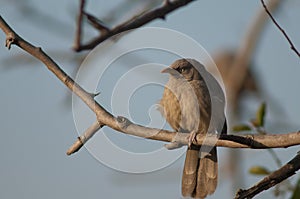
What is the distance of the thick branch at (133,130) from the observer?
94.0 inches

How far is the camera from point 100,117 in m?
2.55

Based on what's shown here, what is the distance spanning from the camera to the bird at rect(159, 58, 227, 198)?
3883 mm

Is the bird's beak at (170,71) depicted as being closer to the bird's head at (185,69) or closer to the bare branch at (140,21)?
the bird's head at (185,69)

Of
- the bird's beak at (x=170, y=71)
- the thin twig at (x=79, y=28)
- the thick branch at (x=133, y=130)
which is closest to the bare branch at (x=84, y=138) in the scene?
the thick branch at (x=133, y=130)

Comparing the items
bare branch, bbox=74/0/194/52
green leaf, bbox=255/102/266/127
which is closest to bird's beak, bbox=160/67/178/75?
green leaf, bbox=255/102/266/127

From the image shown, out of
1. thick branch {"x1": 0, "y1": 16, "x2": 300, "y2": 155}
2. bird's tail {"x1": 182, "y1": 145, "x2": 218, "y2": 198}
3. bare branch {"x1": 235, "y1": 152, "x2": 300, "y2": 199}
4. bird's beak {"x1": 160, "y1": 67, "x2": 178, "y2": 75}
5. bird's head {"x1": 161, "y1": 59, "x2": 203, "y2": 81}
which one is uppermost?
thick branch {"x1": 0, "y1": 16, "x2": 300, "y2": 155}

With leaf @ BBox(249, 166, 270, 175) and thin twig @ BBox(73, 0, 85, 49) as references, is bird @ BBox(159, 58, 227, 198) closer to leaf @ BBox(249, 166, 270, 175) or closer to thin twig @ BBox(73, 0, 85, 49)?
leaf @ BBox(249, 166, 270, 175)

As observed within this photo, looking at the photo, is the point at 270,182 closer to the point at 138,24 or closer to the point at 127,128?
the point at 127,128

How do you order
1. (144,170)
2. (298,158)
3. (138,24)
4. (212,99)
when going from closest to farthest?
(298,158) → (138,24) → (144,170) → (212,99)

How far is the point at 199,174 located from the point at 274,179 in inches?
53.3

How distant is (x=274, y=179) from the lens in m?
2.53

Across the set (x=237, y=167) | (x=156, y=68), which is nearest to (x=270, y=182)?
(x=156, y=68)

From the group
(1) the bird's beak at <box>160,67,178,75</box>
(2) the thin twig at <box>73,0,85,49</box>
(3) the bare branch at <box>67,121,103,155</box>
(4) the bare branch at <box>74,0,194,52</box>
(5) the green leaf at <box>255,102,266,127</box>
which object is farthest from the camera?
(1) the bird's beak at <box>160,67,178,75</box>

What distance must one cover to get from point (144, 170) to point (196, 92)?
1.04 m
